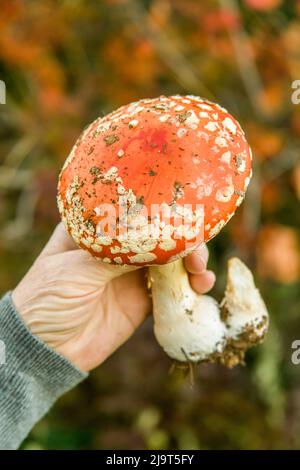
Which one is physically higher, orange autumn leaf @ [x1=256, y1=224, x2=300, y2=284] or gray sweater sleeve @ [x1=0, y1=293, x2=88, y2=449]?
gray sweater sleeve @ [x1=0, y1=293, x2=88, y2=449]

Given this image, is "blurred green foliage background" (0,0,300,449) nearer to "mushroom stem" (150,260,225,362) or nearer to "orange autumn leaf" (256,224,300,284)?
"orange autumn leaf" (256,224,300,284)

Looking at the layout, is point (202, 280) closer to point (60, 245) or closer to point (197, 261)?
point (197, 261)

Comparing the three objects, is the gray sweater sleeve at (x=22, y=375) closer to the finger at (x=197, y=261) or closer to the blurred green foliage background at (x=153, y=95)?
the finger at (x=197, y=261)

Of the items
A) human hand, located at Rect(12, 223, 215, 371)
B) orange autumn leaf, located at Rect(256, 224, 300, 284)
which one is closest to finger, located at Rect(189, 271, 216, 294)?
human hand, located at Rect(12, 223, 215, 371)

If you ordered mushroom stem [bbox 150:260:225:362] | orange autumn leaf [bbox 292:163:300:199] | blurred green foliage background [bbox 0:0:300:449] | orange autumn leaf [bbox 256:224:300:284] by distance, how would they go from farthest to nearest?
orange autumn leaf [bbox 292:163:300:199] < orange autumn leaf [bbox 256:224:300:284] < blurred green foliage background [bbox 0:0:300:449] < mushroom stem [bbox 150:260:225:362]
